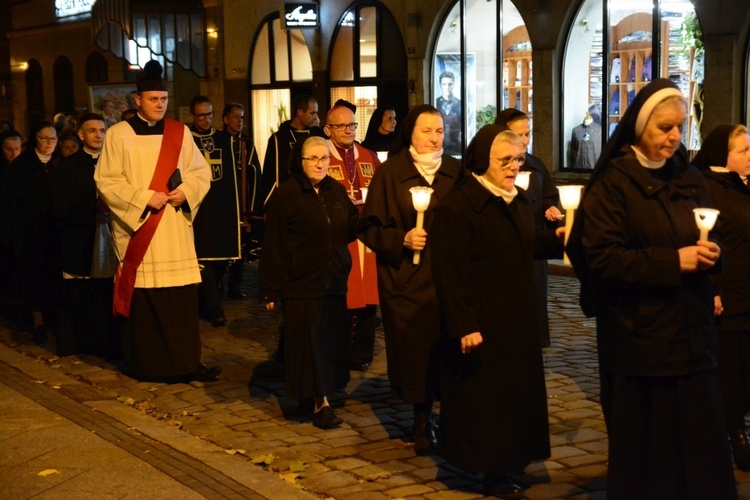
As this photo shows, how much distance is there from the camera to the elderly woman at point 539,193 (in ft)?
29.1

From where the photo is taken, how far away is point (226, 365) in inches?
393

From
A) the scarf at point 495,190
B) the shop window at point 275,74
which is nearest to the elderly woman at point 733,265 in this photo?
the scarf at point 495,190

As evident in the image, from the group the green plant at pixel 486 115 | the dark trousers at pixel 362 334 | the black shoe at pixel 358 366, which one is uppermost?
the green plant at pixel 486 115

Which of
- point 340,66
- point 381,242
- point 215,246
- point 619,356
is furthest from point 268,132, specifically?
point 619,356

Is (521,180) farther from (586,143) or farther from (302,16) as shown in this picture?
(302,16)

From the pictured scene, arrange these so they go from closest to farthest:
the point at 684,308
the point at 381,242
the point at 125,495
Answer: the point at 684,308 < the point at 125,495 < the point at 381,242

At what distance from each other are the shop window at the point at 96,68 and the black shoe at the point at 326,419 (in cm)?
2774

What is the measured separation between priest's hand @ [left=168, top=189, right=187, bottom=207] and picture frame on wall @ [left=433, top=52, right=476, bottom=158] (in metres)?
11.3

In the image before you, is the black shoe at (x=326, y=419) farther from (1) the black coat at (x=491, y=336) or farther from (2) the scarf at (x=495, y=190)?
(2) the scarf at (x=495, y=190)

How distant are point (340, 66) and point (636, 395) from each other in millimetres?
18933

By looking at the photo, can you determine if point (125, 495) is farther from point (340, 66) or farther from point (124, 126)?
point (340, 66)

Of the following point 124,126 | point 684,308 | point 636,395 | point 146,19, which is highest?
point 146,19

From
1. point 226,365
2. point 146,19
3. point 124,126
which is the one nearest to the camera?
point 124,126

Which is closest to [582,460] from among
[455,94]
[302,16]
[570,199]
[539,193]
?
[570,199]
